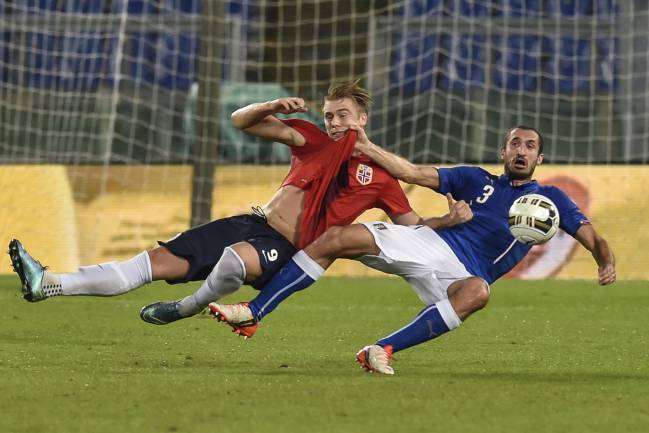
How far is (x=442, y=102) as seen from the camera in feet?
48.2

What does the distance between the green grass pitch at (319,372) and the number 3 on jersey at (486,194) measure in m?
0.75

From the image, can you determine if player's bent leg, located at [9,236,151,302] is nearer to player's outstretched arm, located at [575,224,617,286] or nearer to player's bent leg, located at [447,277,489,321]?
player's bent leg, located at [447,277,489,321]

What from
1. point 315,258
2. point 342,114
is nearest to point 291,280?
point 315,258

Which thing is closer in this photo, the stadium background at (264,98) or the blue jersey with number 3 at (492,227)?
the blue jersey with number 3 at (492,227)

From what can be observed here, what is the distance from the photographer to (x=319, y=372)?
19.6 feet

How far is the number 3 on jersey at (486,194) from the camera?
21.2 ft

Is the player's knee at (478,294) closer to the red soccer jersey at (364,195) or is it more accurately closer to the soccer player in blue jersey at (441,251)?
the soccer player in blue jersey at (441,251)

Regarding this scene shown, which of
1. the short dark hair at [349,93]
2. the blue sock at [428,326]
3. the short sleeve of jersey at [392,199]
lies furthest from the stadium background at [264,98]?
the blue sock at [428,326]

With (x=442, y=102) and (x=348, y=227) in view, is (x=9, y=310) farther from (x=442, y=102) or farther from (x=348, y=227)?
(x=442, y=102)

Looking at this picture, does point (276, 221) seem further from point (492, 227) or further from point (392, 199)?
point (492, 227)

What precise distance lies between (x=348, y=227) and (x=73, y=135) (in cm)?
881

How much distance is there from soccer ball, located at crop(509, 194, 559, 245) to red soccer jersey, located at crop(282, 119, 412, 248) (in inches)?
25.8

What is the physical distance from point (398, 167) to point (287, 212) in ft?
1.82

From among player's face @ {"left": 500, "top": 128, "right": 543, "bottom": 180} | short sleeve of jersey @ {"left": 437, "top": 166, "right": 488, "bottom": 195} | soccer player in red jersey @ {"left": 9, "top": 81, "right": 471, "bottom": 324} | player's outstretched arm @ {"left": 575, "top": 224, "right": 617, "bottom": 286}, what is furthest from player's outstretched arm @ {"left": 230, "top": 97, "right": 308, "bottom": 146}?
player's outstretched arm @ {"left": 575, "top": 224, "right": 617, "bottom": 286}
